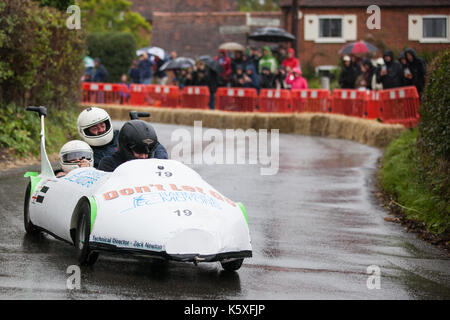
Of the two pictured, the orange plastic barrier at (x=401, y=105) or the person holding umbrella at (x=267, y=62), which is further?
the person holding umbrella at (x=267, y=62)

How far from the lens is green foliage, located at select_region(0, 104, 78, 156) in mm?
17219

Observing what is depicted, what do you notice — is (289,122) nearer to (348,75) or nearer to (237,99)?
(348,75)

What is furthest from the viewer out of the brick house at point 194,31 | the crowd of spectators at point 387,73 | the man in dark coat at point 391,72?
the brick house at point 194,31

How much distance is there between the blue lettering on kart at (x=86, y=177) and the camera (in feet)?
29.6

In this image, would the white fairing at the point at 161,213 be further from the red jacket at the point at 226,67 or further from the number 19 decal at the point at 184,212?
the red jacket at the point at 226,67

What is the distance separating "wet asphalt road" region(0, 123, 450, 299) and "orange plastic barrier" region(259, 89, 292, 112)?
1491 cm

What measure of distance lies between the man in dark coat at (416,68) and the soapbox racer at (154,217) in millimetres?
14693

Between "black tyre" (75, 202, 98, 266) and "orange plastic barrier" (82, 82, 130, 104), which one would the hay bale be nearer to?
"orange plastic barrier" (82, 82, 130, 104)

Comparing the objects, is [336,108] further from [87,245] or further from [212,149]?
[87,245]

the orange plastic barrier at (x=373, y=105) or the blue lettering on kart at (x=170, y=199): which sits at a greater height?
the orange plastic barrier at (x=373, y=105)

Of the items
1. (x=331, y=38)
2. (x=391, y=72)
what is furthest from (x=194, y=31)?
(x=391, y=72)

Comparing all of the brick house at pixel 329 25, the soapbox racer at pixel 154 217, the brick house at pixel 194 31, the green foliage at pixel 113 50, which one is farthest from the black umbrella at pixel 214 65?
the brick house at pixel 194 31

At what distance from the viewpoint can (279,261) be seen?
30.5 ft

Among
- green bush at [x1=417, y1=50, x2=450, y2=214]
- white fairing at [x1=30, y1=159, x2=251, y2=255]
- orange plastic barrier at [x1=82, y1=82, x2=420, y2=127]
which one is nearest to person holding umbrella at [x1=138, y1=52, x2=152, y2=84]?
orange plastic barrier at [x1=82, y1=82, x2=420, y2=127]
